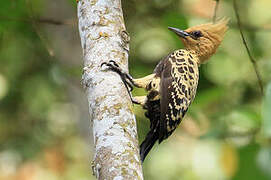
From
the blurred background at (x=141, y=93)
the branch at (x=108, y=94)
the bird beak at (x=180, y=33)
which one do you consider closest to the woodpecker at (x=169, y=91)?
the bird beak at (x=180, y=33)

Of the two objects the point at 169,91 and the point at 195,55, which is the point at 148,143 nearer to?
the point at 169,91

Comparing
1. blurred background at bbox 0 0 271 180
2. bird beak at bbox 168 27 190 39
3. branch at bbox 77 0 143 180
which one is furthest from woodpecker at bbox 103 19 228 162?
branch at bbox 77 0 143 180

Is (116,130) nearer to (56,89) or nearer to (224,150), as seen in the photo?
(224,150)

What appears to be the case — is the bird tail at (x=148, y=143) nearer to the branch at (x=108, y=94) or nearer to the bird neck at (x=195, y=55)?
the bird neck at (x=195, y=55)

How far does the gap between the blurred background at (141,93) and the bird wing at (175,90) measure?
319 mm

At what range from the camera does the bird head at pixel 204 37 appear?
474 cm

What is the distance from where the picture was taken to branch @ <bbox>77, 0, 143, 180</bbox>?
7.01 ft

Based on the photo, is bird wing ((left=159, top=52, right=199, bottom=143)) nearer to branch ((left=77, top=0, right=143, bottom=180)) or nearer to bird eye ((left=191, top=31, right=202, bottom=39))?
bird eye ((left=191, top=31, right=202, bottom=39))

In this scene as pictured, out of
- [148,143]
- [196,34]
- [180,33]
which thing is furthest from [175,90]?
[196,34]

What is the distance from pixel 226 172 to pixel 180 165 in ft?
8.31

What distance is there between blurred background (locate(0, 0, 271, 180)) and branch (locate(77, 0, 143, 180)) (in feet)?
4.08

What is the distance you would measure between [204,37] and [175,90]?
87 cm

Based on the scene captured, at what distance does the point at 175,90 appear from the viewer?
4.15 meters

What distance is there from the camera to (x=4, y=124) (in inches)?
257
